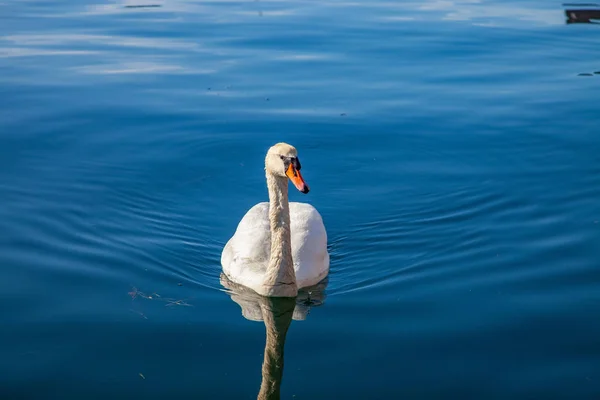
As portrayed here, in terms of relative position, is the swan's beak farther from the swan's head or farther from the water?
the water

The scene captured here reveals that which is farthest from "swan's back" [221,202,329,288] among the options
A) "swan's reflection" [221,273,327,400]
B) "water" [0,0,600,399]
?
"water" [0,0,600,399]

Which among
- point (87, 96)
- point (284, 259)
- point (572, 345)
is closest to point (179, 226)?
point (284, 259)

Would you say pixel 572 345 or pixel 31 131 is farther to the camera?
pixel 31 131

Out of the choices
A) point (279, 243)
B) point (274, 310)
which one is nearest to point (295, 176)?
point (279, 243)

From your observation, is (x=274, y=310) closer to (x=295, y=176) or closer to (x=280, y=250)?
(x=280, y=250)

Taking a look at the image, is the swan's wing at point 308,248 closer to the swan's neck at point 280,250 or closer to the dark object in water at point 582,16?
the swan's neck at point 280,250

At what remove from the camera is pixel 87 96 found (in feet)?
60.1

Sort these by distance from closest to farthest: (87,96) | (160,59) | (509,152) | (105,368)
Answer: (105,368) → (509,152) → (87,96) → (160,59)

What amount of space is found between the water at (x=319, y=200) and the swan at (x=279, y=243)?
1.16 feet

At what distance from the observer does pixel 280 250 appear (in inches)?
397

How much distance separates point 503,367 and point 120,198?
6.63 metres

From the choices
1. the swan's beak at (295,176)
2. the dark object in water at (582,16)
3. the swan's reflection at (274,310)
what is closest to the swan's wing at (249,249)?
the swan's reflection at (274,310)

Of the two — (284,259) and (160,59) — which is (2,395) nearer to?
(284,259)

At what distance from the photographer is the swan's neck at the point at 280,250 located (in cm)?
1005
